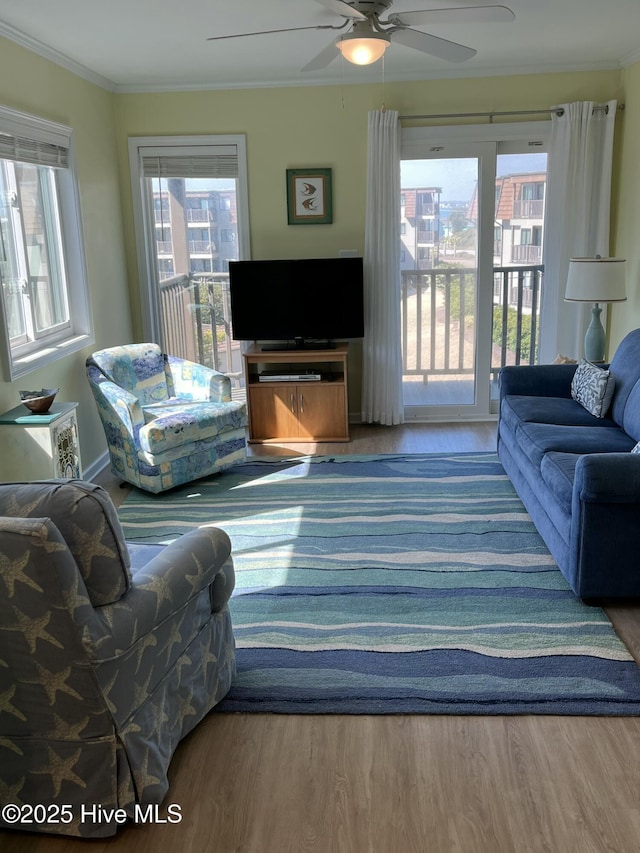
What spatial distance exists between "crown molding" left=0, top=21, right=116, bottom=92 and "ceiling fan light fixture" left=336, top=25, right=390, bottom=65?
1.84m

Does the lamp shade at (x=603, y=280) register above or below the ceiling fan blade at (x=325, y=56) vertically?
below

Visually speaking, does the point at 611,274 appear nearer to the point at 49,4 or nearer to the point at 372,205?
the point at 372,205

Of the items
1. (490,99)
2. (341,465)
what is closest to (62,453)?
(341,465)

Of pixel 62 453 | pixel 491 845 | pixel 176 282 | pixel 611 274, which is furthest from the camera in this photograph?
pixel 176 282

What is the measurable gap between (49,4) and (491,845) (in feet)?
12.7

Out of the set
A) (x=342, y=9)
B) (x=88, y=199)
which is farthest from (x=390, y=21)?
A: (x=88, y=199)

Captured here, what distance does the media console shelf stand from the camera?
5648 mm

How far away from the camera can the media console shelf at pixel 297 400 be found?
565cm

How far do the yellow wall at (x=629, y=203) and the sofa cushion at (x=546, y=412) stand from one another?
3.70 ft

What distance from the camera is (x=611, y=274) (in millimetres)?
4891

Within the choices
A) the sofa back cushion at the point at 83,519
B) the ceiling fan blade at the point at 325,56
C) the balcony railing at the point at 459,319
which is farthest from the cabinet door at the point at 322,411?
the sofa back cushion at the point at 83,519

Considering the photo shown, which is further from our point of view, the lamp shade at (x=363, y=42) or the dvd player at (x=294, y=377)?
the dvd player at (x=294, y=377)

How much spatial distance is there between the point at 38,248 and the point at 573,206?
3.67 m

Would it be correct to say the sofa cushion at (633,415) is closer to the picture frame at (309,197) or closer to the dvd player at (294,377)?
the dvd player at (294,377)
